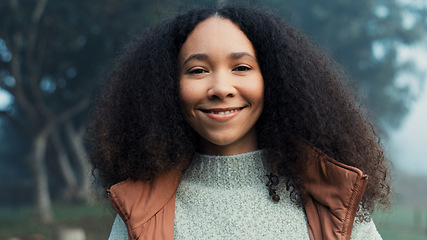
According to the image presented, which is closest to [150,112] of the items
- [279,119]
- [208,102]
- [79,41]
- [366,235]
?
[208,102]

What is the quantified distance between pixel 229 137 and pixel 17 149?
22523 mm

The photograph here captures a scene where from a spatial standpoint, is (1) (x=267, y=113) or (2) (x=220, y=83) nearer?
(2) (x=220, y=83)

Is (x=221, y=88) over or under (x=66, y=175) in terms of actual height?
under

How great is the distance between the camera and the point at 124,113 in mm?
2295

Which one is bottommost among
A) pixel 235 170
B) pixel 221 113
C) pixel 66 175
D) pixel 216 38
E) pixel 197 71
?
pixel 235 170

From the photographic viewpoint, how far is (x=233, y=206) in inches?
83.5

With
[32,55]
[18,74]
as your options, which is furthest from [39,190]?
[32,55]

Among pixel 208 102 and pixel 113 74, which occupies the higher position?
pixel 113 74

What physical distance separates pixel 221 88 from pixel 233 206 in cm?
54

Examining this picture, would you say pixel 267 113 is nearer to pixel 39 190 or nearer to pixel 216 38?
pixel 216 38

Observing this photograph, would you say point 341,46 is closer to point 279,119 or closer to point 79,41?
point 79,41

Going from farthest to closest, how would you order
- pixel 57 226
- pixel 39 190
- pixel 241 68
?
pixel 39 190
pixel 57 226
pixel 241 68

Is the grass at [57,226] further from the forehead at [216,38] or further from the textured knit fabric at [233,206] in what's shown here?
the forehead at [216,38]

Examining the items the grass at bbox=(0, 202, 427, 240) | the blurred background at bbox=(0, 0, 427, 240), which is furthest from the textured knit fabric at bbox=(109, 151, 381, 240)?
the grass at bbox=(0, 202, 427, 240)
